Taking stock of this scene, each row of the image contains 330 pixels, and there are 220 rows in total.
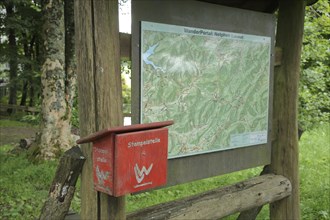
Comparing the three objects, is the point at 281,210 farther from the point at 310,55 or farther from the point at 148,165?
the point at 310,55

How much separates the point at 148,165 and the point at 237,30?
128 cm

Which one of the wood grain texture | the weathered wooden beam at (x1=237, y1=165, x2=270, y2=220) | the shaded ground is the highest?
the wood grain texture

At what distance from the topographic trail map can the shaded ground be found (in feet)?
26.6

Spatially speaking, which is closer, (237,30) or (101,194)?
(101,194)

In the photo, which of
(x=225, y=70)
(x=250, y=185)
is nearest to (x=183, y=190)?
(x=250, y=185)

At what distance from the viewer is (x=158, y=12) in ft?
7.23

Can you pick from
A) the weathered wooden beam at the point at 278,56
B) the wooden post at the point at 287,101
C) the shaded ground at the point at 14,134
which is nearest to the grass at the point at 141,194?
the wooden post at the point at 287,101

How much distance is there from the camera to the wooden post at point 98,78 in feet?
6.45

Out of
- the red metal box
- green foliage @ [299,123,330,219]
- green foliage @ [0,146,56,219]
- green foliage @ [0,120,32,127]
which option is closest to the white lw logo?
the red metal box

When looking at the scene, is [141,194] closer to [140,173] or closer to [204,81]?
[204,81]

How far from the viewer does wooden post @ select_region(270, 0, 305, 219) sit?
3068 millimetres

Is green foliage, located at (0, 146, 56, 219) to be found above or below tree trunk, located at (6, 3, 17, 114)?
below

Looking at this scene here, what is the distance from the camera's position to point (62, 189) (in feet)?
6.40

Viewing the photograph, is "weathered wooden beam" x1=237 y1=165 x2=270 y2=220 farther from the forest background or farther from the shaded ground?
the shaded ground
